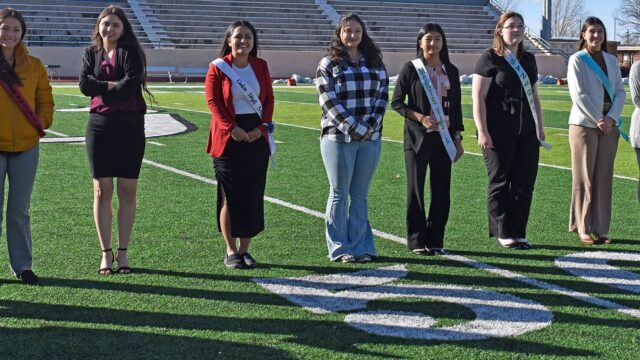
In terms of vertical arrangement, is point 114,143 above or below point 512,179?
above

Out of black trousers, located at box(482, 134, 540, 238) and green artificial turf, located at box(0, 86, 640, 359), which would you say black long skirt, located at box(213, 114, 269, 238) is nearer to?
green artificial turf, located at box(0, 86, 640, 359)

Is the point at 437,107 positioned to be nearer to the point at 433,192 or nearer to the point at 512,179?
the point at 433,192

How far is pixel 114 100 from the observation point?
208 inches

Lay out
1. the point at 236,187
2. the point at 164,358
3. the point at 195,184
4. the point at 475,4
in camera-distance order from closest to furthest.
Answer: the point at 164,358 → the point at 236,187 → the point at 195,184 → the point at 475,4

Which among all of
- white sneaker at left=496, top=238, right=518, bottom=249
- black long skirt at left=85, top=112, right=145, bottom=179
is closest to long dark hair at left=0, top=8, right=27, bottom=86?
black long skirt at left=85, top=112, right=145, bottom=179

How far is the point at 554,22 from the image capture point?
118750 millimetres

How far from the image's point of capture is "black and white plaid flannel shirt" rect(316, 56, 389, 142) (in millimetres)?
5699

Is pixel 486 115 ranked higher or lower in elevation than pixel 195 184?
higher

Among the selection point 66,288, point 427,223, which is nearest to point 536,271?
point 427,223

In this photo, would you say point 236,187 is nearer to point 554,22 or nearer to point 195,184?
point 195,184

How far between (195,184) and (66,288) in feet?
14.7

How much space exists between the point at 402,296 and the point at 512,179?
1870 millimetres

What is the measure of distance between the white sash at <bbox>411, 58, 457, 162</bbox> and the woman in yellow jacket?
2.50 meters

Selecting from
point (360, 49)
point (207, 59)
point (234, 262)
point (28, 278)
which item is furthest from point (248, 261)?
point (207, 59)
